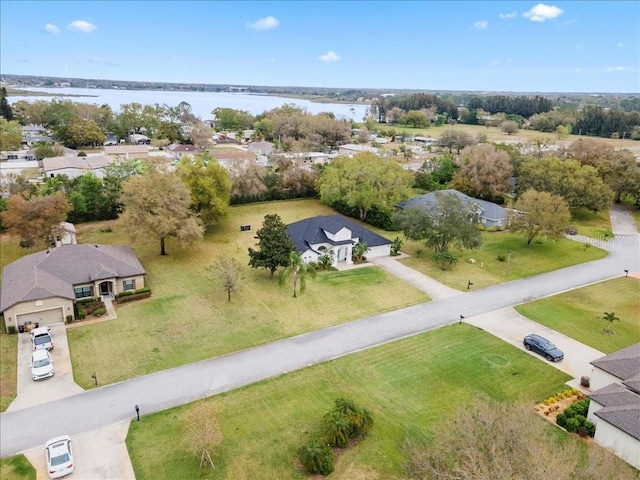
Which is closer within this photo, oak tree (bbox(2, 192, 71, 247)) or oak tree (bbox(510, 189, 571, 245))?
oak tree (bbox(2, 192, 71, 247))

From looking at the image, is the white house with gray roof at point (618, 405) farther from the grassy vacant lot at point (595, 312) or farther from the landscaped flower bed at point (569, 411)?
the grassy vacant lot at point (595, 312)

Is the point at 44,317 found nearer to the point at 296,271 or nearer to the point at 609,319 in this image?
the point at 296,271

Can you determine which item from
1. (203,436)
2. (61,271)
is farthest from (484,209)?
(203,436)

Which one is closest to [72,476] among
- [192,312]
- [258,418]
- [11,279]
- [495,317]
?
[258,418]

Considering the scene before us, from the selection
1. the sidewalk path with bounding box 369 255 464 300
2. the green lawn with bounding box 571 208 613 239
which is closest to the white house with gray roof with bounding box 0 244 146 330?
the sidewalk path with bounding box 369 255 464 300

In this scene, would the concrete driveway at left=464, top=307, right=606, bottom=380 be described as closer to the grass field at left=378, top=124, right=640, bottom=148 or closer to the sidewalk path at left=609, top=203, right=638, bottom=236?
the sidewalk path at left=609, top=203, right=638, bottom=236

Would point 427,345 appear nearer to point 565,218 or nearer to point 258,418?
point 258,418

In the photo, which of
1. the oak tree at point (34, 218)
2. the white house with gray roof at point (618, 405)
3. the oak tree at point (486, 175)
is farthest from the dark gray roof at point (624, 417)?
the oak tree at point (486, 175)
